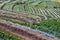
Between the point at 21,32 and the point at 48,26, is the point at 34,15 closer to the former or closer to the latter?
the point at 48,26

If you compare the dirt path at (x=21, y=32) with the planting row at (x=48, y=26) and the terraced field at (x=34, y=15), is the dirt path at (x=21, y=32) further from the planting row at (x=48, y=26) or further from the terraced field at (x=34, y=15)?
the planting row at (x=48, y=26)

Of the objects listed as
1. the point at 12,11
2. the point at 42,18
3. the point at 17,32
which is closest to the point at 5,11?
the point at 12,11

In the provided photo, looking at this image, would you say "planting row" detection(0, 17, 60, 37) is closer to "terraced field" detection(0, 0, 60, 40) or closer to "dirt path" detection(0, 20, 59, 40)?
"terraced field" detection(0, 0, 60, 40)

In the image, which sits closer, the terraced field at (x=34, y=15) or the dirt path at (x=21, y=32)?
the dirt path at (x=21, y=32)

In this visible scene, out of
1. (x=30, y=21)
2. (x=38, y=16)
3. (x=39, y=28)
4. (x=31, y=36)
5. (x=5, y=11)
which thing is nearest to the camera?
(x=31, y=36)

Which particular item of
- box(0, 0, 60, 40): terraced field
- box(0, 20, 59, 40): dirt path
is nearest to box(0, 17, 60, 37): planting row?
box(0, 0, 60, 40): terraced field

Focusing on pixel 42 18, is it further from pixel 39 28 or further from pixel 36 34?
pixel 36 34

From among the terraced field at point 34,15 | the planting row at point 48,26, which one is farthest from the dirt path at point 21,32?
the planting row at point 48,26

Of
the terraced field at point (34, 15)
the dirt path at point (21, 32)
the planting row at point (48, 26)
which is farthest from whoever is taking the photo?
the terraced field at point (34, 15)
